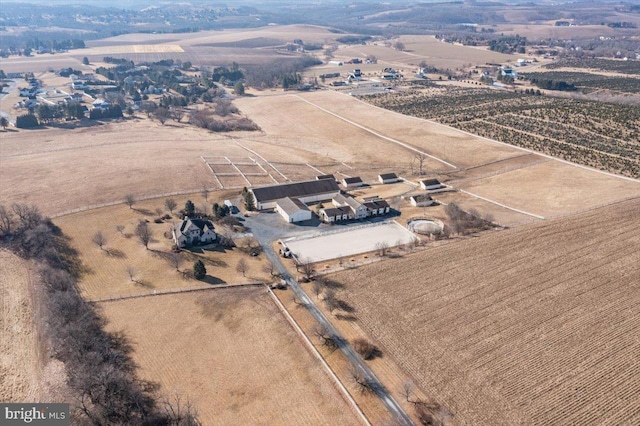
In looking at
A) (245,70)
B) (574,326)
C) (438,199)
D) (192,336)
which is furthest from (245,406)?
(245,70)

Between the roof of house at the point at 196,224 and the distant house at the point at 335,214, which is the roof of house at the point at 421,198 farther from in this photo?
the roof of house at the point at 196,224

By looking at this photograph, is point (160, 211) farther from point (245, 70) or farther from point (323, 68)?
point (323, 68)

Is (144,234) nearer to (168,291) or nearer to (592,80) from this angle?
(168,291)

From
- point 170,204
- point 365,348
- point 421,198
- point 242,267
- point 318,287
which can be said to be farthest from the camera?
point 421,198

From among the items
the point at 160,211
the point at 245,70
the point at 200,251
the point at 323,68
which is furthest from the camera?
the point at 323,68

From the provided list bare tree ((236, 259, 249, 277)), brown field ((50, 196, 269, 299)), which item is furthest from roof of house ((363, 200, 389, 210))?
bare tree ((236, 259, 249, 277))

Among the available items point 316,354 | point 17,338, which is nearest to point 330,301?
point 316,354

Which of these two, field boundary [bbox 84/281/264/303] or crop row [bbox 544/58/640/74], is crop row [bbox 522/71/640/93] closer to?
crop row [bbox 544/58/640/74]
